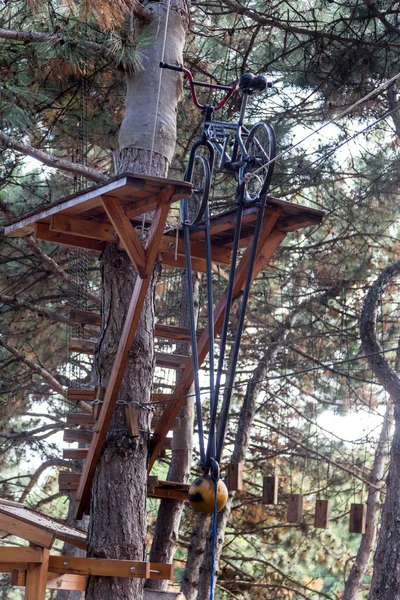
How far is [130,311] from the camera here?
15.2ft

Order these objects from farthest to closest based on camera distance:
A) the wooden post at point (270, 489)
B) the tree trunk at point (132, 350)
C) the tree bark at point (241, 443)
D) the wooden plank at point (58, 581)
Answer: the tree bark at point (241, 443) < the wooden post at point (270, 489) < the tree trunk at point (132, 350) < the wooden plank at point (58, 581)

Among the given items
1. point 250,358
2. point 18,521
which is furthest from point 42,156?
point 250,358

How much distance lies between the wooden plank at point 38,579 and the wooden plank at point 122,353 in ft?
2.03

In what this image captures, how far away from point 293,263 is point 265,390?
1464 millimetres

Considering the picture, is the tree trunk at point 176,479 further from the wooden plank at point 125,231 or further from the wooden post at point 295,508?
the wooden plank at point 125,231

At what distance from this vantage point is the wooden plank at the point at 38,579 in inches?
173

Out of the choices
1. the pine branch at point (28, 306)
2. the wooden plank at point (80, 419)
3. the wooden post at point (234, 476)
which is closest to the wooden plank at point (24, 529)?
the wooden plank at point (80, 419)

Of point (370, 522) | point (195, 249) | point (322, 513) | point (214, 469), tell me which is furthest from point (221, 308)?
point (370, 522)

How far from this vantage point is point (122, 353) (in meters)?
4.68

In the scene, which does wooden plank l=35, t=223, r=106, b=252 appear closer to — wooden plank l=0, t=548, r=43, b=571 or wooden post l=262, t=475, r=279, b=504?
wooden plank l=0, t=548, r=43, b=571

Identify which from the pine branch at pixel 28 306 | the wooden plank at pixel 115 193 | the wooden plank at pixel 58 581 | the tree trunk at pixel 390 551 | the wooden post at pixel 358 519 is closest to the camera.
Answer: the wooden plank at pixel 115 193

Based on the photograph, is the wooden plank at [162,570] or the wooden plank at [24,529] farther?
the wooden plank at [162,570]

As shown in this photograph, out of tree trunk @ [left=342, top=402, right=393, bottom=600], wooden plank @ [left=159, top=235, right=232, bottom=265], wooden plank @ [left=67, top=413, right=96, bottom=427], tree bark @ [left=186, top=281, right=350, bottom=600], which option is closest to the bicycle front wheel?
wooden plank @ [left=159, top=235, right=232, bottom=265]

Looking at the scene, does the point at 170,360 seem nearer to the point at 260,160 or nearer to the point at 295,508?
the point at 295,508
